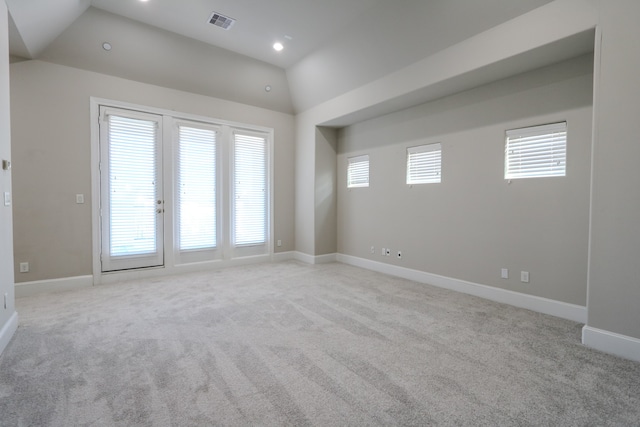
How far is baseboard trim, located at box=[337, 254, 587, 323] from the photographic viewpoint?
3.20 metres

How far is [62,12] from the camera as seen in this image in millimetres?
3453

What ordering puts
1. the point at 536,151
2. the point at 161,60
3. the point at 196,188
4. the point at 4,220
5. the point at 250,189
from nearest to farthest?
the point at 4,220, the point at 536,151, the point at 161,60, the point at 196,188, the point at 250,189

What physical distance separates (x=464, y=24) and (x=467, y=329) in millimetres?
3240

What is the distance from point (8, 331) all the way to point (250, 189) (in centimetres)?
388

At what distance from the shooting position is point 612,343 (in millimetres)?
2467

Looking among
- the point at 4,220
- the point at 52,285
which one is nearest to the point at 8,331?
the point at 4,220

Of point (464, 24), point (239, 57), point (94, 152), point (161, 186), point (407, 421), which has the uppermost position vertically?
point (239, 57)

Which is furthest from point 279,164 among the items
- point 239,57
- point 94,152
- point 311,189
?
point 94,152

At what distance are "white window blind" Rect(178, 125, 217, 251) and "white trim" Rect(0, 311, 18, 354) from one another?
2.43 meters

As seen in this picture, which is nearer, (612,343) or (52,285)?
(612,343)

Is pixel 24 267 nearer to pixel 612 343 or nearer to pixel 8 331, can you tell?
pixel 8 331

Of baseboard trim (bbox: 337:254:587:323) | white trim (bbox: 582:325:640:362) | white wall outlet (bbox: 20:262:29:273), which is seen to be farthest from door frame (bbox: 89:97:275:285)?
white trim (bbox: 582:325:640:362)

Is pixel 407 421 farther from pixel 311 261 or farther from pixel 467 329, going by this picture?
pixel 311 261

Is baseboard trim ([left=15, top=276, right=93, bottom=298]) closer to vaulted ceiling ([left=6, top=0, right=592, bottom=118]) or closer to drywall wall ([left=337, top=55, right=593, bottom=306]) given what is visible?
vaulted ceiling ([left=6, top=0, right=592, bottom=118])
